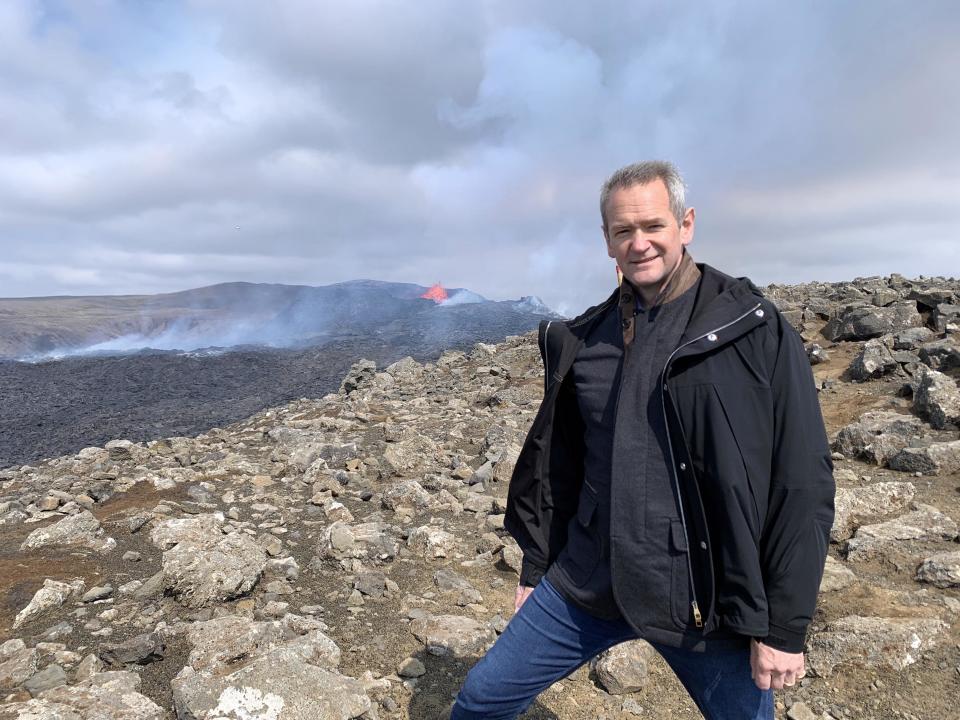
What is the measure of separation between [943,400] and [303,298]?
199ft

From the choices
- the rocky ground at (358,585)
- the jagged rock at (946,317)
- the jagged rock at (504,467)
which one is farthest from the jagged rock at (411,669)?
the jagged rock at (946,317)

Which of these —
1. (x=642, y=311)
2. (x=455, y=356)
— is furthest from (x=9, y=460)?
(x=642, y=311)

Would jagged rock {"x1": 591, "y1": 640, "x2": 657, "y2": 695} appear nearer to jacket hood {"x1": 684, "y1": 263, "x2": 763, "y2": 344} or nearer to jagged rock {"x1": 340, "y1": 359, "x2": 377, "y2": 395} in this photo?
jacket hood {"x1": 684, "y1": 263, "x2": 763, "y2": 344}

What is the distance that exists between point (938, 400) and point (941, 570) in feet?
12.9

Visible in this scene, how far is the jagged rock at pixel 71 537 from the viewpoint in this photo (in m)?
4.62

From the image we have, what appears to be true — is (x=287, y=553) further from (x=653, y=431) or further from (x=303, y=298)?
(x=303, y=298)

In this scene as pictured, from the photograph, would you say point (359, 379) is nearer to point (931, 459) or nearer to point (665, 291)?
point (931, 459)

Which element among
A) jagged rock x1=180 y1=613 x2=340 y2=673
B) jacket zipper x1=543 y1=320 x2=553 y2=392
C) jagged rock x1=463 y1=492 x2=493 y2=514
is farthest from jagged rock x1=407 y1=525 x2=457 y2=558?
jacket zipper x1=543 y1=320 x2=553 y2=392

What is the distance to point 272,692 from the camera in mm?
2682

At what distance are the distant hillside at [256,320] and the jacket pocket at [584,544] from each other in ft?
93.4

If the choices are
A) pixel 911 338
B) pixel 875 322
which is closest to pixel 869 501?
pixel 911 338

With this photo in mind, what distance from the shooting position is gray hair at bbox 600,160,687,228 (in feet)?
5.90

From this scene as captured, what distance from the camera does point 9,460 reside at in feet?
44.9

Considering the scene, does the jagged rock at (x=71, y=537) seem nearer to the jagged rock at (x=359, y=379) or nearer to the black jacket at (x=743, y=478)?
the black jacket at (x=743, y=478)
